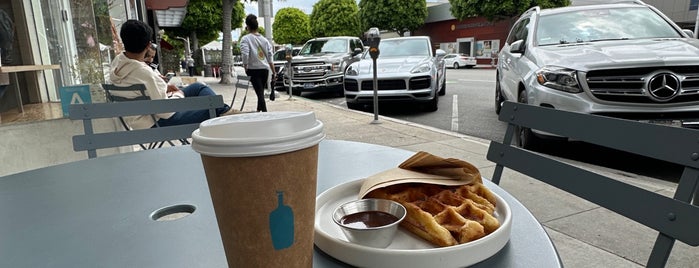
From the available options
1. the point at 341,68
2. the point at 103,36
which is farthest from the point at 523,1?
the point at 103,36

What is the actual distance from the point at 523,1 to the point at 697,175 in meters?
27.9

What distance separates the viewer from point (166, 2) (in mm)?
10172

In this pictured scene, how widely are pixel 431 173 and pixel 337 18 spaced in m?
42.8

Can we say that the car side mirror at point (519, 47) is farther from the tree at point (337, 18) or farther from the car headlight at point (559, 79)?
the tree at point (337, 18)

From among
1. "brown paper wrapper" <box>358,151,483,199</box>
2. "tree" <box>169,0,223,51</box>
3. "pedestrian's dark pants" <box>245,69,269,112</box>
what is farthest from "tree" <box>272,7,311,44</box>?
"brown paper wrapper" <box>358,151,483,199</box>

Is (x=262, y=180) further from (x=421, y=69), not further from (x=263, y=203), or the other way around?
(x=421, y=69)

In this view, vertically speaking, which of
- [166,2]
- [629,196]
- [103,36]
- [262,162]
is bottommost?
[629,196]

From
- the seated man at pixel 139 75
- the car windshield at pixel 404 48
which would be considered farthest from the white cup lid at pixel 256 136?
the car windshield at pixel 404 48

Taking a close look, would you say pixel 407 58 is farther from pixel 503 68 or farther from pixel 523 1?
pixel 523 1

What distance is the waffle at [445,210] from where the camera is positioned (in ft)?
2.62

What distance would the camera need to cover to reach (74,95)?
3.82 metres

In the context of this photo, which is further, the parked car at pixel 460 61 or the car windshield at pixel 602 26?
the parked car at pixel 460 61

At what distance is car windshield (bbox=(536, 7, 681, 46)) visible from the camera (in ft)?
15.3

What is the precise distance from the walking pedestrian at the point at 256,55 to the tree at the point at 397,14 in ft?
100
